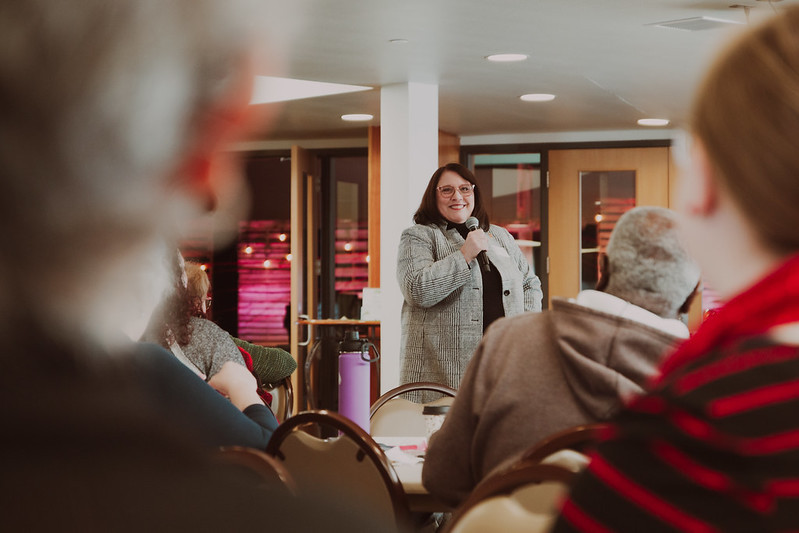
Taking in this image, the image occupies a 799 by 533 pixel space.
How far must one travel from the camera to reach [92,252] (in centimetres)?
24

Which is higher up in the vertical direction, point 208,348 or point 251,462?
point 251,462

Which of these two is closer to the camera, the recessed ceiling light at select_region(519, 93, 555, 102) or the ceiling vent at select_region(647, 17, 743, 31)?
the ceiling vent at select_region(647, 17, 743, 31)

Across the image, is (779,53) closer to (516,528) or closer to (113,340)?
(113,340)

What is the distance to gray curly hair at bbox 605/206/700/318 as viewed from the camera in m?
1.74

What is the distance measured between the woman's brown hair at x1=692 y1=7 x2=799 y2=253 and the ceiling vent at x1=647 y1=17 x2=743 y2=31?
3.38m

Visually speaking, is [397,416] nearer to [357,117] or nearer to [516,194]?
[357,117]

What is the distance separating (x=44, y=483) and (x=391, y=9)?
3.71m

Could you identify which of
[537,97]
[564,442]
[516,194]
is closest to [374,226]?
[537,97]

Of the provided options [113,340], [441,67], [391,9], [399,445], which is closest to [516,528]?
[113,340]

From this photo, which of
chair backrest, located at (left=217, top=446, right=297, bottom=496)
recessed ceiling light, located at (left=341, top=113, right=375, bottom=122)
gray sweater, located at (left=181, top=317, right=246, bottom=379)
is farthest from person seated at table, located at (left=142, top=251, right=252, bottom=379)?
recessed ceiling light, located at (left=341, top=113, right=375, bottom=122)

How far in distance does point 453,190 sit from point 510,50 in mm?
1104

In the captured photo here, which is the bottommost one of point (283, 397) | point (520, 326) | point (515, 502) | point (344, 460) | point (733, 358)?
point (283, 397)

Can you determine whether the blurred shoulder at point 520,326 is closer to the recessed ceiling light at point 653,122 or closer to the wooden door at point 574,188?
the recessed ceiling light at point 653,122

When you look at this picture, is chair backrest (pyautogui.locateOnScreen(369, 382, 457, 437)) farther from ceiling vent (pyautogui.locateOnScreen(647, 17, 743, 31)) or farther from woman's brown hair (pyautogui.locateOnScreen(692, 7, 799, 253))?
woman's brown hair (pyautogui.locateOnScreen(692, 7, 799, 253))
